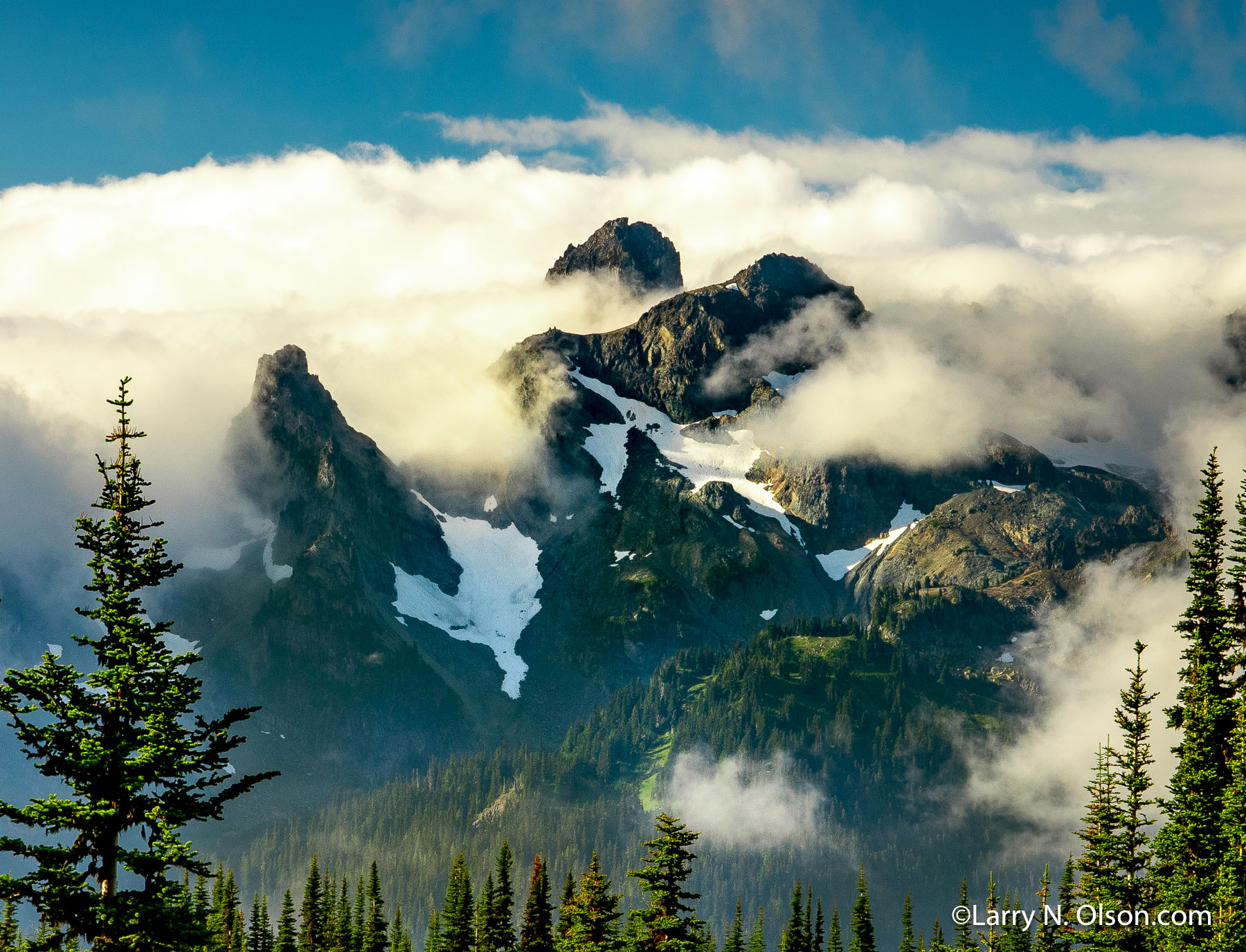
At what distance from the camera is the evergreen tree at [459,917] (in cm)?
15150

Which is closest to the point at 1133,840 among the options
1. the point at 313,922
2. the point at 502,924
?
the point at 502,924

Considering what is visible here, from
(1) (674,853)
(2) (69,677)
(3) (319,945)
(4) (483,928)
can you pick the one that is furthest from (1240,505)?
(3) (319,945)

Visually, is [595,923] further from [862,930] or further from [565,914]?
[862,930]

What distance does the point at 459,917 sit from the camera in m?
154

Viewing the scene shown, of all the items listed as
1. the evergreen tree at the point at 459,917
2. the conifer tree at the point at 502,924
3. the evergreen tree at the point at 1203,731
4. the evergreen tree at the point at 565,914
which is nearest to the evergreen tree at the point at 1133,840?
the evergreen tree at the point at 1203,731

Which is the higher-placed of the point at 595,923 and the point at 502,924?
the point at 502,924

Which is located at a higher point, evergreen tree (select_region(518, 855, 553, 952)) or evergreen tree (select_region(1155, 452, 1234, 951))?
evergreen tree (select_region(1155, 452, 1234, 951))

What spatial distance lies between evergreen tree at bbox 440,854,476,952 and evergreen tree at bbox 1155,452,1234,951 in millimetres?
83213

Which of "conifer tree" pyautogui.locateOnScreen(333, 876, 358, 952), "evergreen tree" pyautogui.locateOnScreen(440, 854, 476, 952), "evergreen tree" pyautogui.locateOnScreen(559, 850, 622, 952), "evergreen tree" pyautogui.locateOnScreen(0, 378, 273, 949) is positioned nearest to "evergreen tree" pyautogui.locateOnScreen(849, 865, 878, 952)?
"evergreen tree" pyautogui.locateOnScreen(440, 854, 476, 952)

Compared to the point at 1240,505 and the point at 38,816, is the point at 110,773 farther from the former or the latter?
the point at 1240,505

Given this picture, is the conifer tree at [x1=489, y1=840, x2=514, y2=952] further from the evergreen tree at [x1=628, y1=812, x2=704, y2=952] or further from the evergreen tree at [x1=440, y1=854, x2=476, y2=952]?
the evergreen tree at [x1=628, y1=812, x2=704, y2=952]

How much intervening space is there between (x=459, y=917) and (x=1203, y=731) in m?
89.9

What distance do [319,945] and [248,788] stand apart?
148m

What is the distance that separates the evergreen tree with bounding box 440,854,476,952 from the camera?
497ft
